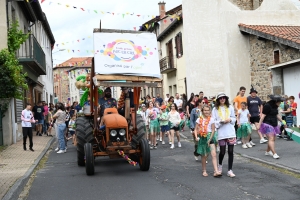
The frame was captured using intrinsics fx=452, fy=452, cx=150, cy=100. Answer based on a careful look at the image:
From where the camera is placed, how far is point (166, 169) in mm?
10664

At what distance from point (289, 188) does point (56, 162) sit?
723cm

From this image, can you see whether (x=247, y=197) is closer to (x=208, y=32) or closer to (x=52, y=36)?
(x=208, y=32)

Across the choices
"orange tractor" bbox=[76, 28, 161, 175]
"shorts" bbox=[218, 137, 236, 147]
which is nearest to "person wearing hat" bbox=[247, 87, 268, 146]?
"orange tractor" bbox=[76, 28, 161, 175]

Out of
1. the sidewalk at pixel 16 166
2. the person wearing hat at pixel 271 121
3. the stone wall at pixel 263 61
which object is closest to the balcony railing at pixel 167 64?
the stone wall at pixel 263 61

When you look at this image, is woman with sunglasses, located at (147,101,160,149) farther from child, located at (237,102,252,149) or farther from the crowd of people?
child, located at (237,102,252,149)

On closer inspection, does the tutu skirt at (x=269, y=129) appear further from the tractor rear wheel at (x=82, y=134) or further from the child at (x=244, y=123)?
the tractor rear wheel at (x=82, y=134)

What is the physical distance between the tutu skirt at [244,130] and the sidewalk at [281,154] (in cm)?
42

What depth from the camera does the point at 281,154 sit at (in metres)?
12.0

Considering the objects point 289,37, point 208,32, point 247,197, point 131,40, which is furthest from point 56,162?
point 208,32

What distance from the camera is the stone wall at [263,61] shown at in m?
18.5

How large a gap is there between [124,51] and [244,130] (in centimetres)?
571

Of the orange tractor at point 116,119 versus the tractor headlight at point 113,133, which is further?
the tractor headlight at point 113,133

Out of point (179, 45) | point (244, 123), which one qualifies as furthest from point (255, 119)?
point (179, 45)

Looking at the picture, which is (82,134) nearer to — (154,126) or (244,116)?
(154,126)
